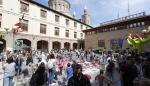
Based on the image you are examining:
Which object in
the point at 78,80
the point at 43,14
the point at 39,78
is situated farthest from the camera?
the point at 43,14

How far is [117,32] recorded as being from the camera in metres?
35.3

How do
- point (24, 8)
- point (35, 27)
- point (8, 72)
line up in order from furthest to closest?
point (35, 27) < point (24, 8) < point (8, 72)

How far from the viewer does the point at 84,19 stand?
214 ft

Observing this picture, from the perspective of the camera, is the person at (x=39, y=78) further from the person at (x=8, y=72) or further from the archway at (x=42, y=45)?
the archway at (x=42, y=45)

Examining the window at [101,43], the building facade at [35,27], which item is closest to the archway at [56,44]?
the building facade at [35,27]

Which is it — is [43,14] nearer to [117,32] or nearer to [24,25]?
[24,25]

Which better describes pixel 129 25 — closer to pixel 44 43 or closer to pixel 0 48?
pixel 44 43

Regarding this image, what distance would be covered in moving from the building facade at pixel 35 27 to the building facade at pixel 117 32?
5.47m

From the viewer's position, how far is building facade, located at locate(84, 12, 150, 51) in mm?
30612

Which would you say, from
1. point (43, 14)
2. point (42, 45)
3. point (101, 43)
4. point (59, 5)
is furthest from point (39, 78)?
point (59, 5)

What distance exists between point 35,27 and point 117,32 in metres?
14.3

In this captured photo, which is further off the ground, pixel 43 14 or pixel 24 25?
pixel 43 14

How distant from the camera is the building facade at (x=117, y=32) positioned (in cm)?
3061

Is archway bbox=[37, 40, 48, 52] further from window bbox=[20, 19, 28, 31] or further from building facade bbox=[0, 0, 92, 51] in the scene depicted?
window bbox=[20, 19, 28, 31]
